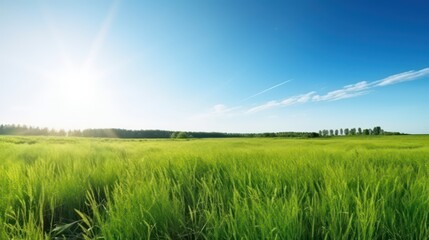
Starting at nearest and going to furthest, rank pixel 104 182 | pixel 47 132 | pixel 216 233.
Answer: pixel 216 233 → pixel 104 182 → pixel 47 132

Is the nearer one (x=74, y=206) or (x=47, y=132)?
(x=74, y=206)

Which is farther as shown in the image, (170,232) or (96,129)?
(96,129)

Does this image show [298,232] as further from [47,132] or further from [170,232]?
[47,132]

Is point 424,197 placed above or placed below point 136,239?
above

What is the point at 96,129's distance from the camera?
4237 inches

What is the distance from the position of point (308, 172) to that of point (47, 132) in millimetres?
122699

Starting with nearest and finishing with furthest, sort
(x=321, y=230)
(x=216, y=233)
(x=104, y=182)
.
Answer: (x=216, y=233)
(x=321, y=230)
(x=104, y=182)

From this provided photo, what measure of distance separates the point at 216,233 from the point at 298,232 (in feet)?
1.36

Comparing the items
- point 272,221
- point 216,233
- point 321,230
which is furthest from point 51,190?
point 321,230

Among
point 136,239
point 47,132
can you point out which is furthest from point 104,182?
point 47,132

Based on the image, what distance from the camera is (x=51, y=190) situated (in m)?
2.51

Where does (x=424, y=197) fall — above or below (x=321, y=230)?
above

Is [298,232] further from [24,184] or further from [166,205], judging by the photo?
[24,184]

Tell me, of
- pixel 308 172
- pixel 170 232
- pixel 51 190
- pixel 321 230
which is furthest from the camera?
pixel 308 172
